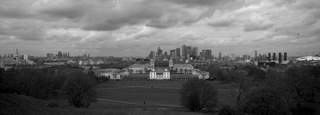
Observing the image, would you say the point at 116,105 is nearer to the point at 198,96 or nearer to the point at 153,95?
the point at 198,96

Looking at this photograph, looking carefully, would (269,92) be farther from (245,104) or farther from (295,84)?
(295,84)

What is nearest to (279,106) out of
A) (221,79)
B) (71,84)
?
(71,84)

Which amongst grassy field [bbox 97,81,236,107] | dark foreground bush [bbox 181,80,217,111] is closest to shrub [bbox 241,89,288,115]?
dark foreground bush [bbox 181,80,217,111]

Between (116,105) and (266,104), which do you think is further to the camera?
(116,105)

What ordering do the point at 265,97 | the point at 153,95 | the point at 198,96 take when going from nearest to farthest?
the point at 265,97 < the point at 198,96 < the point at 153,95

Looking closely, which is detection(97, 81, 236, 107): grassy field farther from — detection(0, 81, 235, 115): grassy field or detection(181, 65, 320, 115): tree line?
detection(181, 65, 320, 115): tree line

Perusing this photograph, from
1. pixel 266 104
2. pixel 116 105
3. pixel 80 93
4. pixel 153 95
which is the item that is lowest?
pixel 153 95

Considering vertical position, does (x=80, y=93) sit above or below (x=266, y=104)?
above

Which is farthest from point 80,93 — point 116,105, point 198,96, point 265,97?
point 265,97

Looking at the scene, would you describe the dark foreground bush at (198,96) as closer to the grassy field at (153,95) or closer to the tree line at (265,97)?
the tree line at (265,97)

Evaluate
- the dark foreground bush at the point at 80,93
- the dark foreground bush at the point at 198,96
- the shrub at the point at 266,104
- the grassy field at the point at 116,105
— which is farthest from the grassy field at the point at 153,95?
the shrub at the point at 266,104
